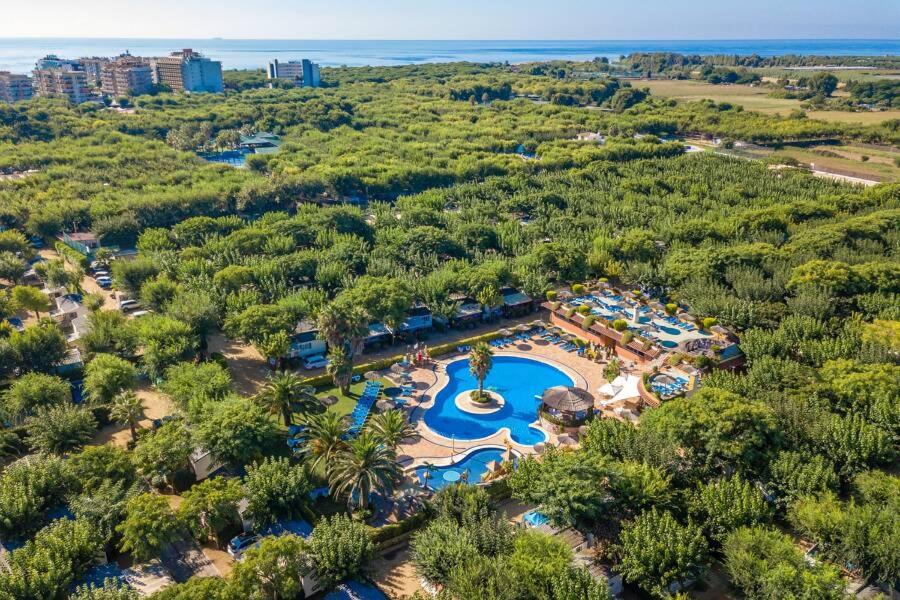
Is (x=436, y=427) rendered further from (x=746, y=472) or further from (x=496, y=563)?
(x=746, y=472)

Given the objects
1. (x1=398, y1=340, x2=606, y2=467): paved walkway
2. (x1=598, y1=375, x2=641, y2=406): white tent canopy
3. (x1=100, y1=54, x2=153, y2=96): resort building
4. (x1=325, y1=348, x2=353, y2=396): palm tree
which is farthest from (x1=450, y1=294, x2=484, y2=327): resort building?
(x1=100, y1=54, x2=153, y2=96): resort building

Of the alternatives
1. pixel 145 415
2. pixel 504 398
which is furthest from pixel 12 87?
pixel 504 398

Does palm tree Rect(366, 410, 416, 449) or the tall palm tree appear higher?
the tall palm tree

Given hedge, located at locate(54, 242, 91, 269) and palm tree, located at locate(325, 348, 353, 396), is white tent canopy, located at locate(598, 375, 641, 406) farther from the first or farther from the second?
hedge, located at locate(54, 242, 91, 269)

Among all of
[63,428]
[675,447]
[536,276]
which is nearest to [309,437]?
[63,428]

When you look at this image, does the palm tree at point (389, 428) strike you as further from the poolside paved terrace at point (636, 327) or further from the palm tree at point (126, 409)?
the poolside paved terrace at point (636, 327)
